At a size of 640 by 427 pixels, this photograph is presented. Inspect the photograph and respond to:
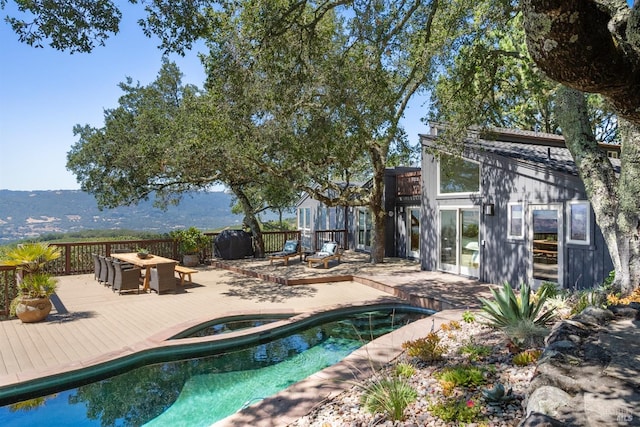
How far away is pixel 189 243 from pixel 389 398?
1182 cm

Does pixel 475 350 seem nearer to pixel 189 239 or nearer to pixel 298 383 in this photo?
pixel 298 383

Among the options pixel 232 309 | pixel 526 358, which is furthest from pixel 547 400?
pixel 232 309

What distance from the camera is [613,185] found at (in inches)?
235

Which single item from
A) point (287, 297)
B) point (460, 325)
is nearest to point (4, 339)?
point (287, 297)

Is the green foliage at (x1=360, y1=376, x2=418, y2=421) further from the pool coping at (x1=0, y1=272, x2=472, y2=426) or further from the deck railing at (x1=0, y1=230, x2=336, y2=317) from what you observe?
the deck railing at (x1=0, y1=230, x2=336, y2=317)

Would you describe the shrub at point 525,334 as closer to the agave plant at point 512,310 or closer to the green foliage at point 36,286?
the agave plant at point 512,310

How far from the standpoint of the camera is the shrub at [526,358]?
140 inches

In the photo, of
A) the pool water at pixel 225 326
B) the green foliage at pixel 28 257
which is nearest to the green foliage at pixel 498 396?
the pool water at pixel 225 326

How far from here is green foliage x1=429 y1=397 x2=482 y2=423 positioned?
2764mm

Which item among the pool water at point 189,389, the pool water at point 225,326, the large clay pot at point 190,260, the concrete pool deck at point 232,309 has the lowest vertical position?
the pool water at point 189,389

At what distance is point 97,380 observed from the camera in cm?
482

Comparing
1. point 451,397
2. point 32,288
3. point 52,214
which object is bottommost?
point 451,397

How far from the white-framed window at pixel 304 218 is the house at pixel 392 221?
130cm

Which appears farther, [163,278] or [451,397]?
[163,278]
